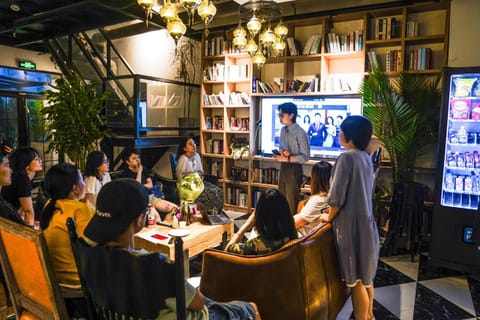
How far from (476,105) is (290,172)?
196 centimetres

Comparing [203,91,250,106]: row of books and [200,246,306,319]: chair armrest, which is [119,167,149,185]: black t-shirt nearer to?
[203,91,250,106]: row of books

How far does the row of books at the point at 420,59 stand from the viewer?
425 centimetres

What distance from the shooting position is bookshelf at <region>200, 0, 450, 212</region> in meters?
4.35

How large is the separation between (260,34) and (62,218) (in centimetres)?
321

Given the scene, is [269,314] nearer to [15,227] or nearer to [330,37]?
[15,227]

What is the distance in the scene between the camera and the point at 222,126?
5809mm

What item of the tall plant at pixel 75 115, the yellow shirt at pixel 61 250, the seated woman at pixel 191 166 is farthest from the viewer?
the tall plant at pixel 75 115

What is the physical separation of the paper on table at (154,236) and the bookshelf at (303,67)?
8.93 ft

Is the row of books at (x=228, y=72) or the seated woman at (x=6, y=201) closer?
the seated woman at (x=6, y=201)

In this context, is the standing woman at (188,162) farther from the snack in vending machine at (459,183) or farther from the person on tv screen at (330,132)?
the snack in vending machine at (459,183)

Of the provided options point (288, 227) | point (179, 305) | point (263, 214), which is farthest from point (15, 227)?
point (288, 227)

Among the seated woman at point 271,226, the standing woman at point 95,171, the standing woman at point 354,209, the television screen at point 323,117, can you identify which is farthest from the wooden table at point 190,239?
the television screen at point 323,117

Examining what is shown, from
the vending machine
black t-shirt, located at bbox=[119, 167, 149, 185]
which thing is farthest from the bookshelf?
black t-shirt, located at bbox=[119, 167, 149, 185]

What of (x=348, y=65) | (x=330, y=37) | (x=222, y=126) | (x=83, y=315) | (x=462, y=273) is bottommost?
(x=462, y=273)
